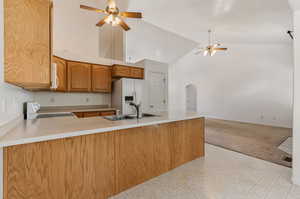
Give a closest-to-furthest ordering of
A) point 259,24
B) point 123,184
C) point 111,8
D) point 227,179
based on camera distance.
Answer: point 123,184 < point 227,179 < point 111,8 < point 259,24

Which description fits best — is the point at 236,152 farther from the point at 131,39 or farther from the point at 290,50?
the point at 290,50

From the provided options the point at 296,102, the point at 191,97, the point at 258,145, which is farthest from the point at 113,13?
the point at 191,97

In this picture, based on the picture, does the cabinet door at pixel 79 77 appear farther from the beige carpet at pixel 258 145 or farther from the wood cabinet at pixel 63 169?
the beige carpet at pixel 258 145

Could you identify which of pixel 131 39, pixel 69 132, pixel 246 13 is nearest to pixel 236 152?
pixel 246 13

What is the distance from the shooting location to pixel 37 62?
1.30m

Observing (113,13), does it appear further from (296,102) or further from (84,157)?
(296,102)

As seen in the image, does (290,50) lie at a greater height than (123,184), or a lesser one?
greater

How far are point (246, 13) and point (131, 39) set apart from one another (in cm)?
294

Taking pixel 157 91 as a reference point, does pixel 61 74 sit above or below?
above

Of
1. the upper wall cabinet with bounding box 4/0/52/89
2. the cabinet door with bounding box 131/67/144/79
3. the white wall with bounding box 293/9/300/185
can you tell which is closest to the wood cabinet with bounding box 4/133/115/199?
the upper wall cabinet with bounding box 4/0/52/89

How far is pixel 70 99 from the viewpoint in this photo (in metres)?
3.92

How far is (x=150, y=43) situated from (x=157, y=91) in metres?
1.67

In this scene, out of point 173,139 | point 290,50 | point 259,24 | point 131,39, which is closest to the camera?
point 173,139

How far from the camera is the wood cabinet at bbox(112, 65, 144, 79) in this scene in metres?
4.12
